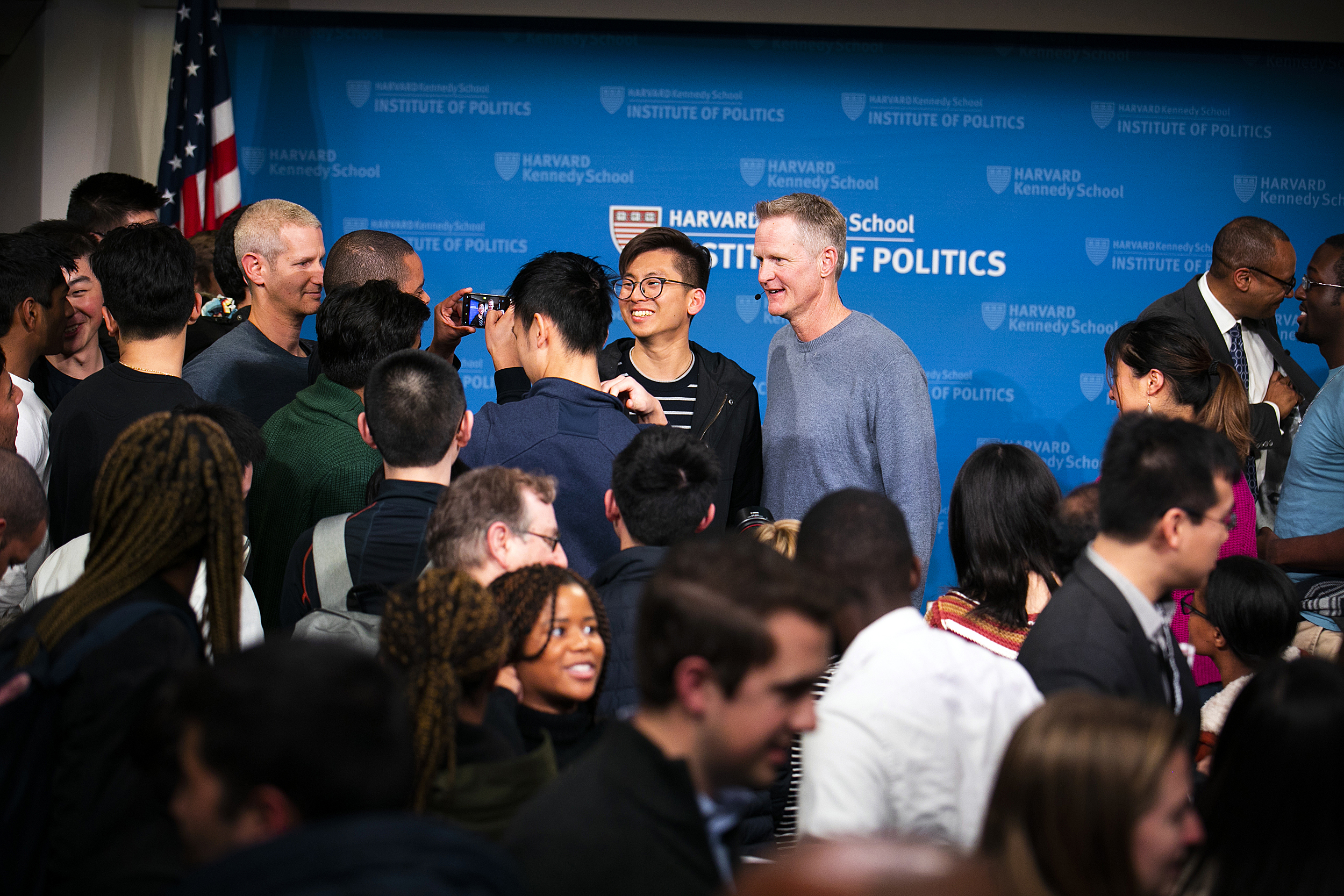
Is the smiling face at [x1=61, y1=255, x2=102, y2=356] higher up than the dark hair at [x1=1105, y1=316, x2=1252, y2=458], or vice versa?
the smiling face at [x1=61, y1=255, x2=102, y2=356]

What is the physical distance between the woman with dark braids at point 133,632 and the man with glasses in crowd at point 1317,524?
3.13m

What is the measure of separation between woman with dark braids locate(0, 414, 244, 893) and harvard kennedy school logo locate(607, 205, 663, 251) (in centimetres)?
411

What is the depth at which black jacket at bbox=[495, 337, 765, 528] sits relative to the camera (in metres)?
3.69

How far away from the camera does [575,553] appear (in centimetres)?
295

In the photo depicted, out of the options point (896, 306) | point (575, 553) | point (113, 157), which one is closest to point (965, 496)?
point (575, 553)

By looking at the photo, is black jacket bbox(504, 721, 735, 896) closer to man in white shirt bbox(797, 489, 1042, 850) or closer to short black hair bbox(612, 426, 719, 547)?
man in white shirt bbox(797, 489, 1042, 850)

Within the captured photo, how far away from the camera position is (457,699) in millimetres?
1719

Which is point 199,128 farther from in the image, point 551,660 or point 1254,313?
point 1254,313

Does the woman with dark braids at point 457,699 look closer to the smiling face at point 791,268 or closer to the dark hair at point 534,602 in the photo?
the dark hair at point 534,602

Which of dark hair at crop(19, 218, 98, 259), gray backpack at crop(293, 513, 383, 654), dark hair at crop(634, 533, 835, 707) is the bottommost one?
gray backpack at crop(293, 513, 383, 654)

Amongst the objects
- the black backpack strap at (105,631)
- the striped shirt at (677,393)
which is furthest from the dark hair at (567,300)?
the black backpack strap at (105,631)

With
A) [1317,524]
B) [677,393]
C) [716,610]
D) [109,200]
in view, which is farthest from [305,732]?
[109,200]

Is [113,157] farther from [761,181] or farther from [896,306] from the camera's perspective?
[896,306]

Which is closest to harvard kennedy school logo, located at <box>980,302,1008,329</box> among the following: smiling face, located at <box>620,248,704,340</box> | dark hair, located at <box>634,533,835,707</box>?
smiling face, located at <box>620,248,704,340</box>
